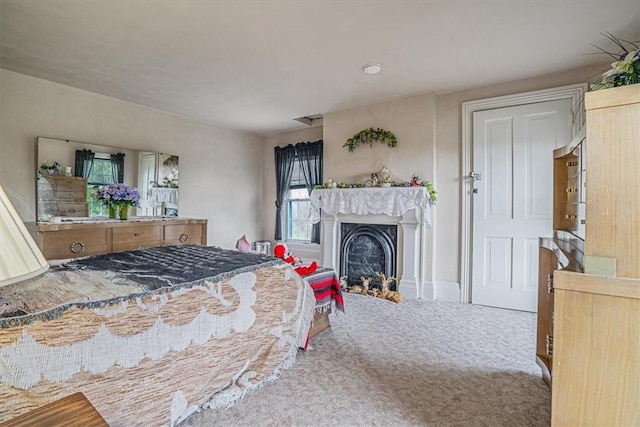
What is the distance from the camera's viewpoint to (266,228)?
234 inches

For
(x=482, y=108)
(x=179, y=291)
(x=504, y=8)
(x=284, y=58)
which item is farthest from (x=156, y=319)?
(x=482, y=108)

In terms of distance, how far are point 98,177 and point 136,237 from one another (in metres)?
0.87

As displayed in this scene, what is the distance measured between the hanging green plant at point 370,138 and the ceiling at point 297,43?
50cm

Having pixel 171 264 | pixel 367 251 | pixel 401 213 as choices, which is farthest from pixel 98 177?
pixel 401 213

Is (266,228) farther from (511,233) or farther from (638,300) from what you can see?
(638,300)

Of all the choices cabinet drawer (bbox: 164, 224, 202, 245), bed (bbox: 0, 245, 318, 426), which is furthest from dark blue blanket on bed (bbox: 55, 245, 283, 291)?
cabinet drawer (bbox: 164, 224, 202, 245)

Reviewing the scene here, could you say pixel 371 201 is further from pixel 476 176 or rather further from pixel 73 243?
pixel 73 243

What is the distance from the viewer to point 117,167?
12.5 feet

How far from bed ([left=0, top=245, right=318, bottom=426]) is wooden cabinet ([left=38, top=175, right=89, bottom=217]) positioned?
180 cm

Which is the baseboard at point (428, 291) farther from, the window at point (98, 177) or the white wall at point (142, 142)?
the window at point (98, 177)

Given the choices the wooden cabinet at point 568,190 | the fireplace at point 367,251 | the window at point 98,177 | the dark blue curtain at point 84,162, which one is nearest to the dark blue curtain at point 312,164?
the fireplace at point 367,251

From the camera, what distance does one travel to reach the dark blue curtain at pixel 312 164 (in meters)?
5.08

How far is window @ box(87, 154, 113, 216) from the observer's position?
3584 mm

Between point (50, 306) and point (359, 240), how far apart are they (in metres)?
3.50
